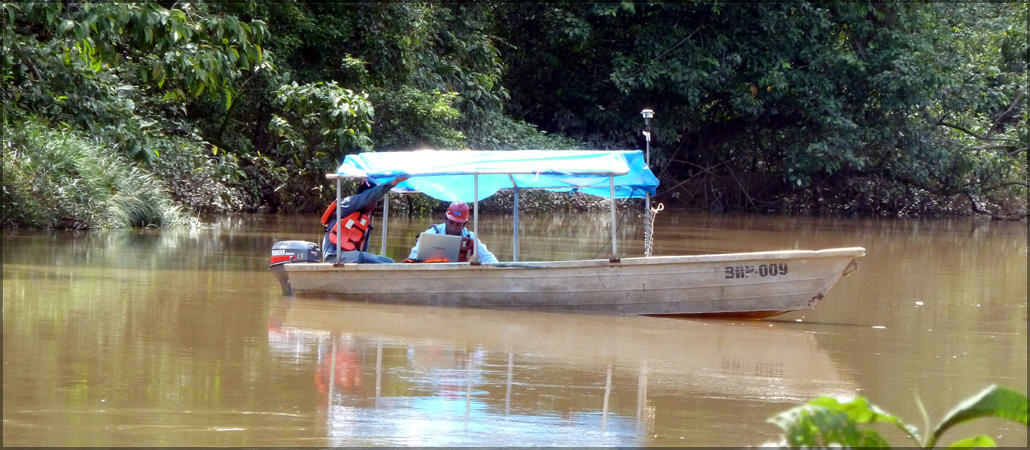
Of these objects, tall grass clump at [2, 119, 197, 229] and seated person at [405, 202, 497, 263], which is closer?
seated person at [405, 202, 497, 263]

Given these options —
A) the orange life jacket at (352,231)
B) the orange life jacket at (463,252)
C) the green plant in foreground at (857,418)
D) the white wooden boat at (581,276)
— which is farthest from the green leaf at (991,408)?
the orange life jacket at (352,231)

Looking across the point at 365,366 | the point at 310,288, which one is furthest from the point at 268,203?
the point at 365,366

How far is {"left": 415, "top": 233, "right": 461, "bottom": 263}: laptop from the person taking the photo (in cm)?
1087

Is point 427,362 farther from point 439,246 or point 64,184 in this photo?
point 64,184

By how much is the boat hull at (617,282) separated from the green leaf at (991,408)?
784cm

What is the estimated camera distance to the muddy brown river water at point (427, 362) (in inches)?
231

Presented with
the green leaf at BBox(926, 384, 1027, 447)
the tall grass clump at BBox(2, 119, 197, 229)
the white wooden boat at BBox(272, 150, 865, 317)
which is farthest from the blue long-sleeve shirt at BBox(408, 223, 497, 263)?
the green leaf at BBox(926, 384, 1027, 447)

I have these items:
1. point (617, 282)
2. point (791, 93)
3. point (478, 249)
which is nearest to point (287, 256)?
point (478, 249)

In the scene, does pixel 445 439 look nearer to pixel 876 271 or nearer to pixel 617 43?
pixel 876 271

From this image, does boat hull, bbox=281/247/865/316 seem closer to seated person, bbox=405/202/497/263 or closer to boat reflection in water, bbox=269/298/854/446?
boat reflection in water, bbox=269/298/854/446

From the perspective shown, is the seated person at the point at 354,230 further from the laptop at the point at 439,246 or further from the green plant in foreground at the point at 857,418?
the green plant in foreground at the point at 857,418

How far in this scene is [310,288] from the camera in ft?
36.2

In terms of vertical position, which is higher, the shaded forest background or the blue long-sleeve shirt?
A: the shaded forest background

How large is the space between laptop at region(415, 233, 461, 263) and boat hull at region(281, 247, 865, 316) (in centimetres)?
34
